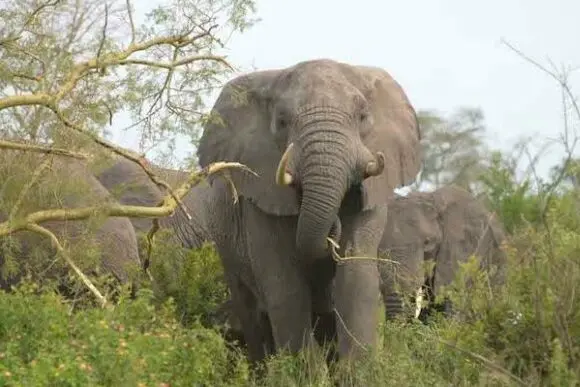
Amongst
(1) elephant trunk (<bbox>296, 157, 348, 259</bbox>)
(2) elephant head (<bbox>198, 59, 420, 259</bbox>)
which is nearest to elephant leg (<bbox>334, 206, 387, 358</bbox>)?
(2) elephant head (<bbox>198, 59, 420, 259</bbox>)

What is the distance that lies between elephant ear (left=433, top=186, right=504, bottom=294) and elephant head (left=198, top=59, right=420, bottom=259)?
18.9ft

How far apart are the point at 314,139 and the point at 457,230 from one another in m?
7.86

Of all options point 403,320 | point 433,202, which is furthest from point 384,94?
point 433,202

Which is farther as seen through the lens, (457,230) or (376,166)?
(457,230)

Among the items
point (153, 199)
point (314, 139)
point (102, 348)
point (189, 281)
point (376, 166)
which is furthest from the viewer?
point (153, 199)

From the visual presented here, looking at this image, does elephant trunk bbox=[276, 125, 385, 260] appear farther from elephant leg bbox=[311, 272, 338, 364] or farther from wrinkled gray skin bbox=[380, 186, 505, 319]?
wrinkled gray skin bbox=[380, 186, 505, 319]

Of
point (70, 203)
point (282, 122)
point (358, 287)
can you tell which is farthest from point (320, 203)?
point (70, 203)

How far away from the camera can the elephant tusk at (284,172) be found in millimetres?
8211

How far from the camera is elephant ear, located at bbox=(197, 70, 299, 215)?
8.86 metres

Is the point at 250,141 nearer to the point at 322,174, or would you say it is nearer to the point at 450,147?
the point at 322,174

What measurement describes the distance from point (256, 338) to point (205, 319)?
71 centimetres

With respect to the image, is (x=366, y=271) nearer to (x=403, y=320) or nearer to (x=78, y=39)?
(x=403, y=320)

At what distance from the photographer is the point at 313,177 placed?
8148 mm

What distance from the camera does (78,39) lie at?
27.2 ft
